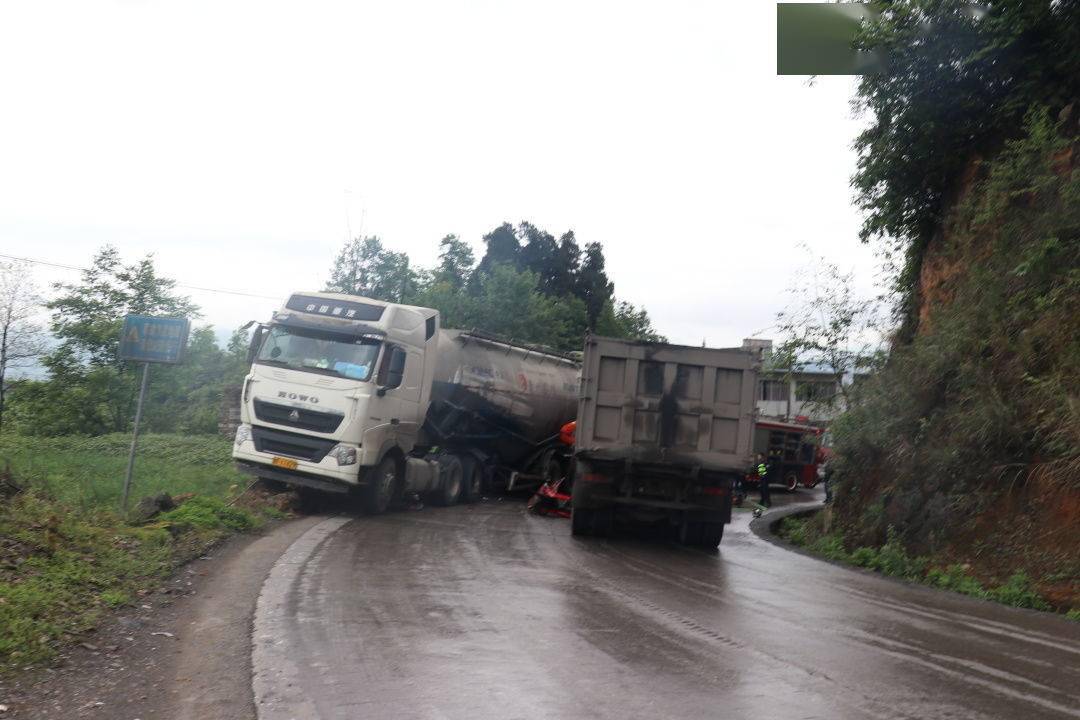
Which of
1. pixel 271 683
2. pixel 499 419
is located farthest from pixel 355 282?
pixel 271 683

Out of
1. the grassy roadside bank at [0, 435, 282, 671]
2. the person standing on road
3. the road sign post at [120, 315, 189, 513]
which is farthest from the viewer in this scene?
the person standing on road

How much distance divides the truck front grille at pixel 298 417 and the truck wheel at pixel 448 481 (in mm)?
3859

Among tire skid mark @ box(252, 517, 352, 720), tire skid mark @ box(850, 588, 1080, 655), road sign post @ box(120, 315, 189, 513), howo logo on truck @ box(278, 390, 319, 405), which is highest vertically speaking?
road sign post @ box(120, 315, 189, 513)

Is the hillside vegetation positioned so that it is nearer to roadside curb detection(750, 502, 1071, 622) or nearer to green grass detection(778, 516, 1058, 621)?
green grass detection(778, 516, 1058, 621)

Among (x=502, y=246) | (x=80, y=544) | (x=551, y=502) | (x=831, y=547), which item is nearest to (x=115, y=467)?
(x=551, y=502)

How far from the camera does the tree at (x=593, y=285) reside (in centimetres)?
5862

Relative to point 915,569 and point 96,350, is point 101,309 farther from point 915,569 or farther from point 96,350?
point 915,569

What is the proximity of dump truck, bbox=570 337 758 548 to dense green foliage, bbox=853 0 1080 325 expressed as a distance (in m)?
6.81

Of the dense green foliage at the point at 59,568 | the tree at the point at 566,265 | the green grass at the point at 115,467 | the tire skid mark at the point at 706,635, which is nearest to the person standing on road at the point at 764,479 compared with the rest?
the green grass at the point at 115,467

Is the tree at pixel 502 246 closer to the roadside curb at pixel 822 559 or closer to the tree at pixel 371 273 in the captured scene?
the tree at pixel 371 273

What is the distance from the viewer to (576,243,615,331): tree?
5862cm

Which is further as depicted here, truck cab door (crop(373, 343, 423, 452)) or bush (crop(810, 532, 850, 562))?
truck cab door (crop(373, 343, 423, 452))

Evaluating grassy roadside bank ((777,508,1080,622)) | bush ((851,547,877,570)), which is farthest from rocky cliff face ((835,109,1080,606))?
bush ((851,547,877,570))

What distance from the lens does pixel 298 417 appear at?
14734 millimetres
